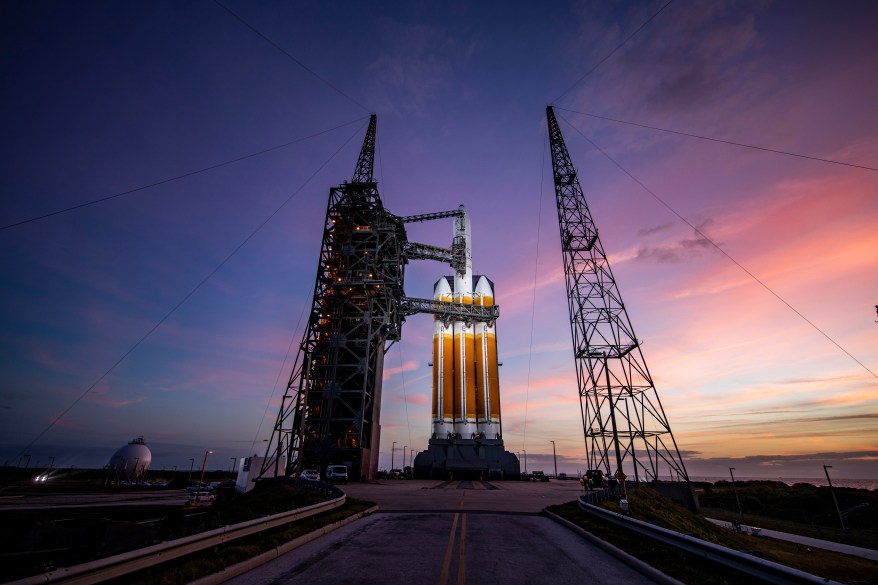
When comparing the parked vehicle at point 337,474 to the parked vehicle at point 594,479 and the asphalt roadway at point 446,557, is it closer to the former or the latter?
the parked vehicle at point 594,479

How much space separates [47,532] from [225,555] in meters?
14.8

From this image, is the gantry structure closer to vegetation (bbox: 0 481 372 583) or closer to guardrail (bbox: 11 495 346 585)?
vegetation (bbox: 0 481 372 583)

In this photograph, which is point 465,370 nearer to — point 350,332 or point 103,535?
point 350,332

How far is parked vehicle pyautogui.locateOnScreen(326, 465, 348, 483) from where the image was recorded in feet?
123

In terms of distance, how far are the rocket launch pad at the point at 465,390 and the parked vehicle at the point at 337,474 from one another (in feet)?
71.7

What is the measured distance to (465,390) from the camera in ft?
209

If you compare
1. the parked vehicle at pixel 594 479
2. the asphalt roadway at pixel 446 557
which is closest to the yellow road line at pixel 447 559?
the asphalt roadway at pixel 446 557

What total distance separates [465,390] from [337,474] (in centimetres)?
2949

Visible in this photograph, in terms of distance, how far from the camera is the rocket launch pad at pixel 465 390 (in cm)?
5816

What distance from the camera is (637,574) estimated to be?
28.0 ft

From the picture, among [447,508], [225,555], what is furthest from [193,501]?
[225,555]

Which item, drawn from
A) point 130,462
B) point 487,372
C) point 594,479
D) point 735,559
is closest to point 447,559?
point 735,559

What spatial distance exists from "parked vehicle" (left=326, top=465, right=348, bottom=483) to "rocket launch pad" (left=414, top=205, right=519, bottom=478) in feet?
71.7

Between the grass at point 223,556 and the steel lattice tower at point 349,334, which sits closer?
the grass at point 223,556
